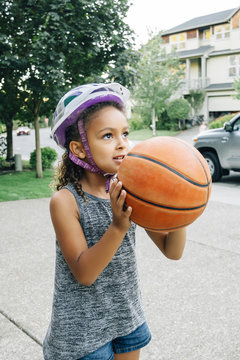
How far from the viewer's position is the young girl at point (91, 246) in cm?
161

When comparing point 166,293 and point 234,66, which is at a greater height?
point 234,66

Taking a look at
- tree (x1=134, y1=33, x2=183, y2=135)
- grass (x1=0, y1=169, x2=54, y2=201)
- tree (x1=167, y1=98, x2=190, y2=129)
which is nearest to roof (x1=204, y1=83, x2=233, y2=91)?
tree (x1=167, y1=98, x2=190, y2=129)

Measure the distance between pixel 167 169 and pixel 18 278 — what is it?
3.08 m

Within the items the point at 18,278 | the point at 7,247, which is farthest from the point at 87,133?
the point at 7,247

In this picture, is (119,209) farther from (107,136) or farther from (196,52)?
(196,52)

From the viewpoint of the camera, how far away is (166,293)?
3785 mm

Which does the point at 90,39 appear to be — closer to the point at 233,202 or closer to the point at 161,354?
the point at 233,202

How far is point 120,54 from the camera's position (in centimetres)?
1040

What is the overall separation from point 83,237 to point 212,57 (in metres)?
38.7

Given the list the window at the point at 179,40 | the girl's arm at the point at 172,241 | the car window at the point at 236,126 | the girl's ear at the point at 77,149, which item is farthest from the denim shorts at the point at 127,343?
the window at the point at 179,40

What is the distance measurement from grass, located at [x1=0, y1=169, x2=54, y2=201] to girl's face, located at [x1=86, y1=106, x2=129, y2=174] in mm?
7151

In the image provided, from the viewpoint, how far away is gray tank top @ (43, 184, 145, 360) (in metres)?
1.62

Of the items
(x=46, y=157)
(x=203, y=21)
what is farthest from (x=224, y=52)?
(x=46, y=157)

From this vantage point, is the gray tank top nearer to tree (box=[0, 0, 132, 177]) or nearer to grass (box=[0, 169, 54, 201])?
grass (box=[0, 169, 54, 201])
